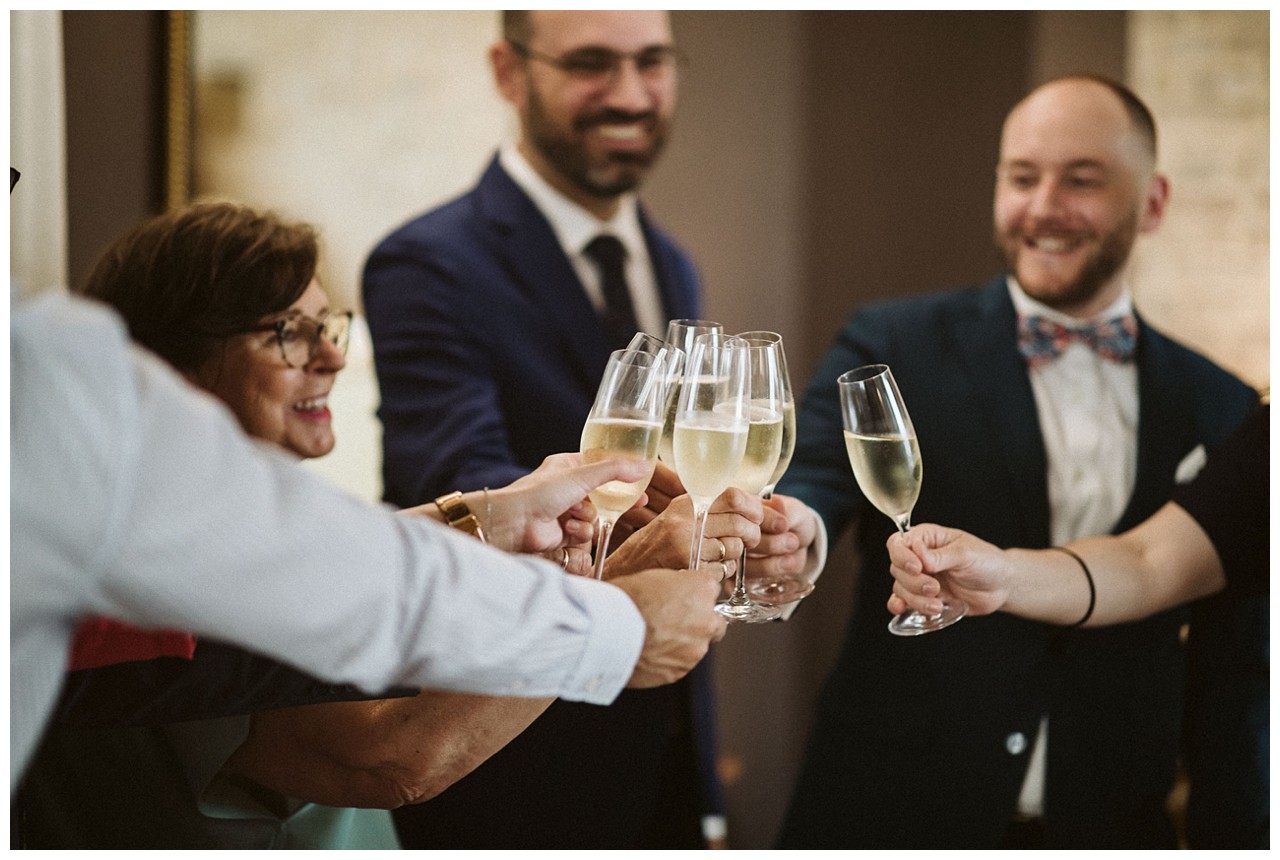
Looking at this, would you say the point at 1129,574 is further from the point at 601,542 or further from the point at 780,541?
the point at 601,542

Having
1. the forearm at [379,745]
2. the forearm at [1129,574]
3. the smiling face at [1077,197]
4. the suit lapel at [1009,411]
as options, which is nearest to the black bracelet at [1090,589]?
the forearm at [1129,574]

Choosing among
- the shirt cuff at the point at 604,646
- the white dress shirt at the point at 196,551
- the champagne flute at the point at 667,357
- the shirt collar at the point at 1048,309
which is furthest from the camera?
the shirt collar at the point at 1048,309

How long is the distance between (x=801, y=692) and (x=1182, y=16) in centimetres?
189

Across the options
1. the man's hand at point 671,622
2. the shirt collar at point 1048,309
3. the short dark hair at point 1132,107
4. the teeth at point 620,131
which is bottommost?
the man's hand at point 671,622

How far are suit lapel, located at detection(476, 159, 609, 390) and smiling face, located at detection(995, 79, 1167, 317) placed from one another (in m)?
0.90

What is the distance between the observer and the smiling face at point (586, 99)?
2.53m

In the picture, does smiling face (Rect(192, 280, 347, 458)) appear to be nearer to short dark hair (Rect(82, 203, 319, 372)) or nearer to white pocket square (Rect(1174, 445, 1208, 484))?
short dark hair (Rect(82, 203, 319, 372))

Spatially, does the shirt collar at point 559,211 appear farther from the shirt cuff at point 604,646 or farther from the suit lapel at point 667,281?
the shirt cuff at point 604,646

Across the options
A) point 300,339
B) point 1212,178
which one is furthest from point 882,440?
point 1212,178

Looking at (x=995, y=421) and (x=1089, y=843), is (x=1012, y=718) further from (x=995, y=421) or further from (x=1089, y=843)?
(x=995, y=421)

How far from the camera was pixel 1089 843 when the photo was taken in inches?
77.0

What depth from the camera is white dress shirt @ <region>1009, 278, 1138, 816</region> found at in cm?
210

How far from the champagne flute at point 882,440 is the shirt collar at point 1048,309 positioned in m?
0.91

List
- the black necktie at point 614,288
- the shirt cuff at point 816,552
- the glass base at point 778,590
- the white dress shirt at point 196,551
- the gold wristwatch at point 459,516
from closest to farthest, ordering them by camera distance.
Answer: the white dress shirt at point 196,551 < the gold wristwatch at point 459,516 < the glass base at point 778,590 < the shirt cuff at point 816,552 < the black necktie at point 614,288
